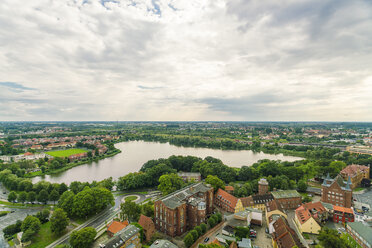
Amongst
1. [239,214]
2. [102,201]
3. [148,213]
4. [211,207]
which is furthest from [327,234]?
[102,201]

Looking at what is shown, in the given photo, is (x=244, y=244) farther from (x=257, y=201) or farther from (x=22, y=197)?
(x=22, y=197)

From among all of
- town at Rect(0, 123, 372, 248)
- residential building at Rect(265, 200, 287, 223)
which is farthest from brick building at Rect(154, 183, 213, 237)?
residential building at Rect(265, 200, 287, 223)

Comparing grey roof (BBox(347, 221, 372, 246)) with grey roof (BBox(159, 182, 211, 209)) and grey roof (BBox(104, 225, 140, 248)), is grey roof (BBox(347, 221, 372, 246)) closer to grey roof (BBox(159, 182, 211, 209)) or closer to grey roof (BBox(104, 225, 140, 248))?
grey roof (BBox(159, 182, 211, 209))

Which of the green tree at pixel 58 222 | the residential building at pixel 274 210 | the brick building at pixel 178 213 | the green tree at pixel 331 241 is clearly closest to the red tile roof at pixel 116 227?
the brick building at pixel 178 213

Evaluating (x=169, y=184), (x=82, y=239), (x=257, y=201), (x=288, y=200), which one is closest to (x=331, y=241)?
(x=257, y=201)

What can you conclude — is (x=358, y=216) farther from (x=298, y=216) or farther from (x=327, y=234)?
(x=327, y=234)
